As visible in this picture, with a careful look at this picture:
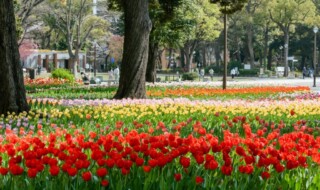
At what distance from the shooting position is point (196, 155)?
13.9 ft

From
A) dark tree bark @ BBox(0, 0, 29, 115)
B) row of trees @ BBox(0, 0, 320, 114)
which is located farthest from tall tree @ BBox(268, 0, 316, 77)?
dark tree bark @ BBox(0, 0, 29, 115)

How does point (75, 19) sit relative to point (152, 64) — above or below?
above

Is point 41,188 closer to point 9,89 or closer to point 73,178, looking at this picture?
point 73,178

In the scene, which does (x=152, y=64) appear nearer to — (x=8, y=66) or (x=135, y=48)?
(x=135, y=48)

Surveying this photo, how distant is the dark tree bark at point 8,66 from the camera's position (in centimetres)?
1057

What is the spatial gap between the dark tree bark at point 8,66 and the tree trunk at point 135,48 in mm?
5033

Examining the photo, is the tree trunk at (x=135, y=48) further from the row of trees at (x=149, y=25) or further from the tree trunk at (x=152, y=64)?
the tree trunk at (x=152, y=64)

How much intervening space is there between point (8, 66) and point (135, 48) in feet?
17.6

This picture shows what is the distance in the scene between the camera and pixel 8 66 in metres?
10.6

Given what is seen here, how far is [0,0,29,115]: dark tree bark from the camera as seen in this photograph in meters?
10.6

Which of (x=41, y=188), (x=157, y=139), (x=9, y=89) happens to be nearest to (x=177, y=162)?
(x=157, y=139)

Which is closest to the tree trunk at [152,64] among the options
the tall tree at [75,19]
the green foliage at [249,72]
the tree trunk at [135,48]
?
the tall tree at [75,19]

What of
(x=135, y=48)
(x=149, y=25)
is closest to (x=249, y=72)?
(x=149, y=25)

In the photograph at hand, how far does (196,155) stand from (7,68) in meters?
7.23
